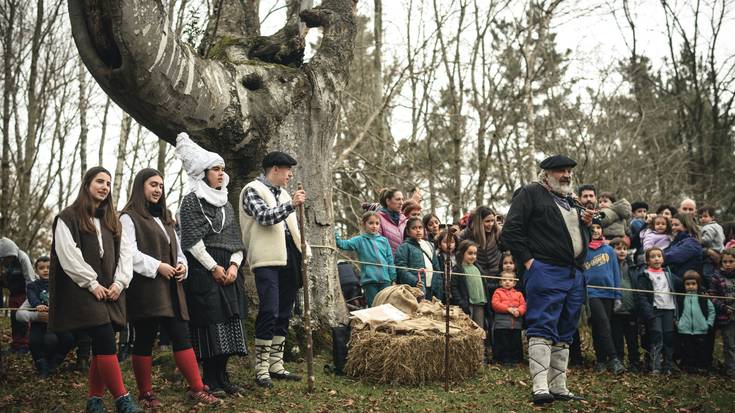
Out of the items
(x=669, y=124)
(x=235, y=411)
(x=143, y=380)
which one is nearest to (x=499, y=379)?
(x=235, y=411)

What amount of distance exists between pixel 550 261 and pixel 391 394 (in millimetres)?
1819

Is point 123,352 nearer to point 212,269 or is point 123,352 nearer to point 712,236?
point 212,269

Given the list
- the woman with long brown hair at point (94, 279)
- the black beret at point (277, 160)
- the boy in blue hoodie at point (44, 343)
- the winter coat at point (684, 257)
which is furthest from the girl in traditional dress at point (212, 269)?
the winter coat at point (684, 257)

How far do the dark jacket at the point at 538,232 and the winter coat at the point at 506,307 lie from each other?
94.0 inches

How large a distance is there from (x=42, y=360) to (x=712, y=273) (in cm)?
771

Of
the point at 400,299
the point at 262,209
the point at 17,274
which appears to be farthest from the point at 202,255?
the point at 17,274

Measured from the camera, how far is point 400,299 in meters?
7.87

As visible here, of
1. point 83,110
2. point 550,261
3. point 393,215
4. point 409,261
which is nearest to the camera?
point 550,261

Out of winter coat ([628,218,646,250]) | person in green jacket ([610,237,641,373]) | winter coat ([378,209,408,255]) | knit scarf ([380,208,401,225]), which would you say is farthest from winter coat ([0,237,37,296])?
winter coat ([628,218,646,250])

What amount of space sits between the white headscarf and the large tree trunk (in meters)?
0.72

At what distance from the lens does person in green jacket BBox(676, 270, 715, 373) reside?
8.77m

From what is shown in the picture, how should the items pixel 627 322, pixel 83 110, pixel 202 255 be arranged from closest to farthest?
1. pixel 202 255
2. pixel 627 322
3. pixel 83 110

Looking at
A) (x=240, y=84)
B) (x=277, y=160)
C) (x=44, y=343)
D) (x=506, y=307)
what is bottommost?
(x=44, y=343)

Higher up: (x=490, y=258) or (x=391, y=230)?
(x=391, y=230)
